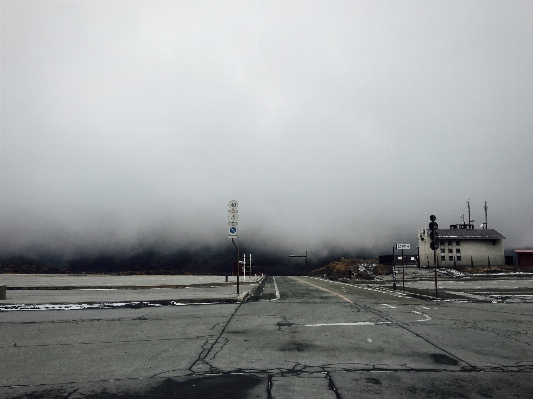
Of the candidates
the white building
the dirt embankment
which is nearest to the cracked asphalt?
the dirt embankment

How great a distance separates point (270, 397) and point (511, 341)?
6709 mm

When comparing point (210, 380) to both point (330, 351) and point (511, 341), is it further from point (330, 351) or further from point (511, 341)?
point (511, 341)

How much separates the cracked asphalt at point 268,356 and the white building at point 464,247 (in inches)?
3262

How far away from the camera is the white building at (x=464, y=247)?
290 ft

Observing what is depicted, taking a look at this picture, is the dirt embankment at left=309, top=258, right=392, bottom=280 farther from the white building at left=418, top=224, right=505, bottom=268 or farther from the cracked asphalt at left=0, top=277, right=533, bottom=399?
the cracked asphalt at left=0, top=277, right=533, bottom=399

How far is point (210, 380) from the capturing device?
226 inches

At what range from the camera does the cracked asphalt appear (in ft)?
17.5

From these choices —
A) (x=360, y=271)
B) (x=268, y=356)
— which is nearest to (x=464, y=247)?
(x=360, y=271)

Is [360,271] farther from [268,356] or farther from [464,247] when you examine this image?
[268,356]

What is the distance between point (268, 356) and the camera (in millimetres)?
7246

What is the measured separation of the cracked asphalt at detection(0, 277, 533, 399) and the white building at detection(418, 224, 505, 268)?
272ft

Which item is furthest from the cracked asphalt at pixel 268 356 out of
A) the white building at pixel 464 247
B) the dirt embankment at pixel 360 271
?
the white building at pixel 464 247

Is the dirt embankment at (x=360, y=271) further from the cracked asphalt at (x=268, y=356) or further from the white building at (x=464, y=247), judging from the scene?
the cracked asphalt at (x=268, y=356)

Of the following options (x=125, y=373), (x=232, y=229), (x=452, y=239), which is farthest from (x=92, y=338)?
(x=452, y=239)
